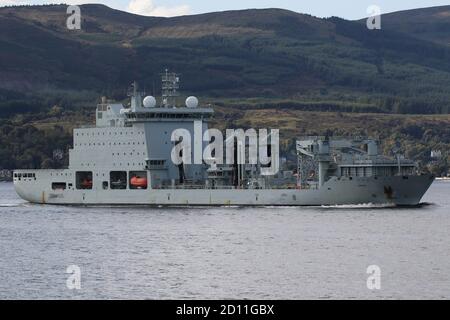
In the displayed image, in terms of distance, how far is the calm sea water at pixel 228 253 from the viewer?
1640 inches

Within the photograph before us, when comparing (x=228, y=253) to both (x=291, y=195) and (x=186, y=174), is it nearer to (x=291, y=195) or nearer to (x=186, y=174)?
(x=291, y=195)

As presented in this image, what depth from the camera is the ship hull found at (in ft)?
241

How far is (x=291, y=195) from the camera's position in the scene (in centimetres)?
7525

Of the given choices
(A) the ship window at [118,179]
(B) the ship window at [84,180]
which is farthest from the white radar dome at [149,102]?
(B) the ship window at [84,180]

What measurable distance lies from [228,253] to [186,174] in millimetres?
28668

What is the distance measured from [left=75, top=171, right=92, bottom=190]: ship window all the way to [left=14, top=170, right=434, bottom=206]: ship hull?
62 cm

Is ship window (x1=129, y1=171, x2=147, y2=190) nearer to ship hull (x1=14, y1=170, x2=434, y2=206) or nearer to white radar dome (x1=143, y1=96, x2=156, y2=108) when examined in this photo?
ship hull (x1=14, y1=170, x2=434, y2=206)

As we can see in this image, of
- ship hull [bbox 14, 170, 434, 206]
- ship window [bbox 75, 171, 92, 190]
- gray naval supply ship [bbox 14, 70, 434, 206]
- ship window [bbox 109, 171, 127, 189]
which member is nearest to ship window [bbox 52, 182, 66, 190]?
gray naval supply ship [bbox 14, 70, 434, 206]

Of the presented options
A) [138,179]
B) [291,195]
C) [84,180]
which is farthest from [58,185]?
[291,195]

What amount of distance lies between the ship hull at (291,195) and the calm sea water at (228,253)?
92 centimetres

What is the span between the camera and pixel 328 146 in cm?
7475

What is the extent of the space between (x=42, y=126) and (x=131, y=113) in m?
88.6

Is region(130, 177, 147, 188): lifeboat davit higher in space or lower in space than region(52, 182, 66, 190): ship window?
higher
